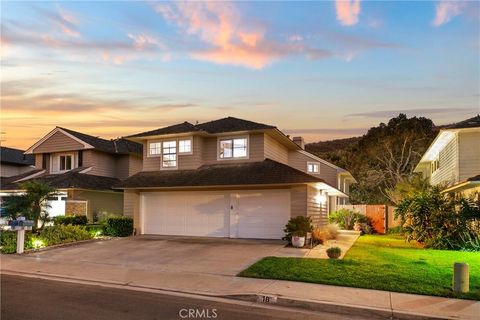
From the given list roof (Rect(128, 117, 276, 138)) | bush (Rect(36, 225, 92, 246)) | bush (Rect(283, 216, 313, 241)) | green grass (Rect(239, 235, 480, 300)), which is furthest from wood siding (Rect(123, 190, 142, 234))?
green grass (Rect(239, 235, 480, 300))

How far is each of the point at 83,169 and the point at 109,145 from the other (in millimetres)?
3184

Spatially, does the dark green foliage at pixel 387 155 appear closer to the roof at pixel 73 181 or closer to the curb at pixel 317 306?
the roof at pixel 73 181

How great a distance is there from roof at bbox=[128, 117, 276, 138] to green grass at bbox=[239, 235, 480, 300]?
9.03 meters

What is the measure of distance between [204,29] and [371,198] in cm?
3296

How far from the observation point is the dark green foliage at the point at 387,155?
140 feet

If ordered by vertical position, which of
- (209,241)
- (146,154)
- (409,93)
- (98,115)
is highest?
(409,93)

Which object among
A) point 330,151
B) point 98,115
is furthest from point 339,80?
point 330,151

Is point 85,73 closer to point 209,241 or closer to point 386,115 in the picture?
point 209,241

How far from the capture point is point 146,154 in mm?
23594

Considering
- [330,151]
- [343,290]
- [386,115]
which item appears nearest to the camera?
[343,290]

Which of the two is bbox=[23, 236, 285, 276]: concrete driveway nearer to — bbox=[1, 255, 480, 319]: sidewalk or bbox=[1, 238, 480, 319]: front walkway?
bbox=[1, 238, 480, 319]: front walkway

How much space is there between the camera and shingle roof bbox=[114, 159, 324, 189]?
1842 cm

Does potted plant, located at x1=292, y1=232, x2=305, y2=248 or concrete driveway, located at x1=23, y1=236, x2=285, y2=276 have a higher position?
potted plant, located at x1=292, y1=232, x2=305, y2=248
